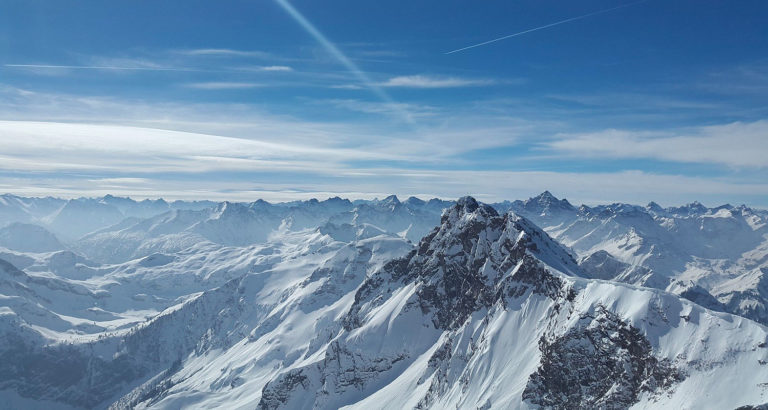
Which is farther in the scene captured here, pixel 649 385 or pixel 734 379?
pixel 649 385

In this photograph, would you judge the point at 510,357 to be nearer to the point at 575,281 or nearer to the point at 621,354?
the point at 575,281

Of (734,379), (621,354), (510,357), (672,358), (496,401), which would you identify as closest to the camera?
(734,379)

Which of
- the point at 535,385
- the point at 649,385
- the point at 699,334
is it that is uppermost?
the point at 699,334

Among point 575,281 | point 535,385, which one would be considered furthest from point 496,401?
point 575,281

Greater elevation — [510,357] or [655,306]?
[655,306]

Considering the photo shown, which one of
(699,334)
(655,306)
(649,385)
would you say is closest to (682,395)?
(649,385)

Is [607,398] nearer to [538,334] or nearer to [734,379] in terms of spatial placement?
[734,379]

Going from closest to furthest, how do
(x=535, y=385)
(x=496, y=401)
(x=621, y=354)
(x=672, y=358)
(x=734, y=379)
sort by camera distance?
1. (x=734, y=379)
2. (x=672, y=358)
3. (x=621, y=354)
4. (x=535, y=385)
5. (x=496, y=401)
